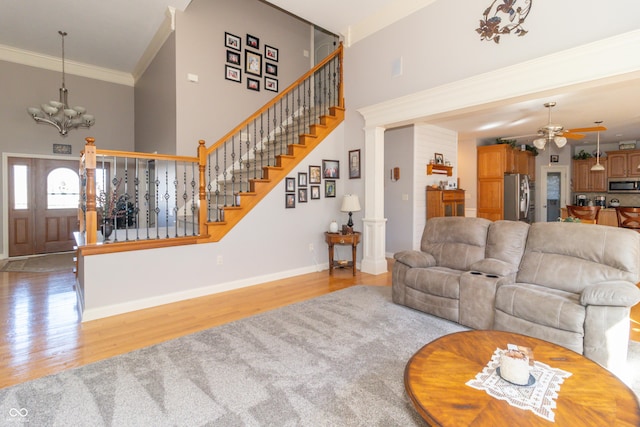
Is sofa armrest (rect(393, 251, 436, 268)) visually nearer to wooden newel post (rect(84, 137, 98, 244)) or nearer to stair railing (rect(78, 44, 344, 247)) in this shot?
stair railing (rect(78, 44, 344, 247))

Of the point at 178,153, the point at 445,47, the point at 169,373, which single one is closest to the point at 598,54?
the point at 445,47

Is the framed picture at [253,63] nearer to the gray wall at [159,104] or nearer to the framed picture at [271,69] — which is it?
the framed picture at [271,69]

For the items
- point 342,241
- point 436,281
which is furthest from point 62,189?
point 436,281

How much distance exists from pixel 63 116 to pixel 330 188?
5.48 metres

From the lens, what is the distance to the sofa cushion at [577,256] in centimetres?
250

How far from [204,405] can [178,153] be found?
419 cm

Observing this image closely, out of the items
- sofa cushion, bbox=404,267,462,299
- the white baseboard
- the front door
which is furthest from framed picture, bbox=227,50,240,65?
sofa cushion, bbox=404,267,462,299

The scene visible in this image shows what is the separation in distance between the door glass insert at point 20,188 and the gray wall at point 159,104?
7.05 ft

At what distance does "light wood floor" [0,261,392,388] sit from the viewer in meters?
2.54

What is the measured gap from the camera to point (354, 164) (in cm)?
536

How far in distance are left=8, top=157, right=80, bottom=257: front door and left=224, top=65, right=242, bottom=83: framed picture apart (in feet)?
13.4

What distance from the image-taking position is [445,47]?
3.91 metres

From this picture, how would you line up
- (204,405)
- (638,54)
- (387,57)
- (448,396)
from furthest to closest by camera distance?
(387,57)
(638,54)
(204,405)
(448,396)

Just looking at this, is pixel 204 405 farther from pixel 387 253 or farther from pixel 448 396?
pixel 387 253
